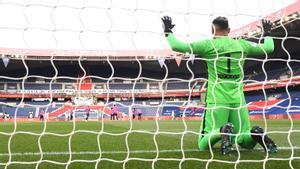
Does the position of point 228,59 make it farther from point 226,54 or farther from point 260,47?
point 260,47

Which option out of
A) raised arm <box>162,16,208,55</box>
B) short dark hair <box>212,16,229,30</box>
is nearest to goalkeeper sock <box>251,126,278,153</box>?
raised arm <box>162,16,208,55</box>

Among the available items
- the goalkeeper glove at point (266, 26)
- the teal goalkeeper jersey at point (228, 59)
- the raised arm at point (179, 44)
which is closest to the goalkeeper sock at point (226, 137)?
the teal goalkeeper jersey at point (228, 59)

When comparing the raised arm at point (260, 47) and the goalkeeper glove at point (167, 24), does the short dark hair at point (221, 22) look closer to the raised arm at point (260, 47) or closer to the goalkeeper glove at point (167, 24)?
the raised arm at point (260, 47)

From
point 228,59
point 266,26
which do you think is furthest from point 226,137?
point 266,26

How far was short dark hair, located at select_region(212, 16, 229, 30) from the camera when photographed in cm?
406

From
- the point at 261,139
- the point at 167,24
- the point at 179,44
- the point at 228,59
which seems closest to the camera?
the point at 167,24

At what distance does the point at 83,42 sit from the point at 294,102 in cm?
1816

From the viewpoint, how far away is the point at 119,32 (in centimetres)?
322

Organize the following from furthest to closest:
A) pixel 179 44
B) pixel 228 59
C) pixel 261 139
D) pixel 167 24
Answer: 1. pixel 228 59
2. pixel 261 139
3. pixel 179 44
4. pixel 167 24

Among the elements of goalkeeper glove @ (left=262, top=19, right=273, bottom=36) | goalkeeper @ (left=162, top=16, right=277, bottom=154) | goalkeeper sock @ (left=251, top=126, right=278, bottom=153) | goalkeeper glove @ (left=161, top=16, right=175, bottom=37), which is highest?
goalkeeper glove @ (left=262, top=19, right=273, bottom=36)

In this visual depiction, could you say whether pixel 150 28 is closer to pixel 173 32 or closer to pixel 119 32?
pixel 173 32

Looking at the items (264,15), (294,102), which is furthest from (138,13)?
(294,102)

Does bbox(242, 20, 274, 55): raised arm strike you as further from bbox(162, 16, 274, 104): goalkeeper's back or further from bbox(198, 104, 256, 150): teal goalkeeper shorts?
bbox(198, 104, 256, 150): teal goalkeeper shorts

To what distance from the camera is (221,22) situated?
4.12 m
